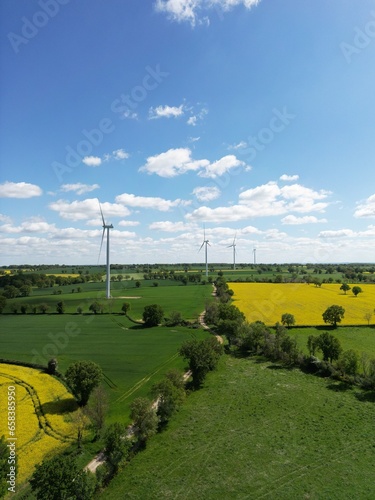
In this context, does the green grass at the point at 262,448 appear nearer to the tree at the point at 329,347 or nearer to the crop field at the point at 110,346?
the tree at the point at 329,347

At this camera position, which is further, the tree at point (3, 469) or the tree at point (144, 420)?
the tree at point (144, 420)

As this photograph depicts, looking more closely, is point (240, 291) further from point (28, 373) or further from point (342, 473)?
point (342, 473)

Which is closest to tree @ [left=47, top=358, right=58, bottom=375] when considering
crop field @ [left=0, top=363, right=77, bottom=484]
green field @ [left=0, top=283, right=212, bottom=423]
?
crop field @ [left=0, top=363, right=77, bottom=484]

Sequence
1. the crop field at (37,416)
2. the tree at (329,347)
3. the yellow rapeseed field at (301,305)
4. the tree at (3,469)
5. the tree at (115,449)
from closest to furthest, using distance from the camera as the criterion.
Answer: the tree at (3,469) → the tree at (115,449) → the crop field at (37,416) → the tree at (329,347) → the yellow rapeseed field at (301,305)

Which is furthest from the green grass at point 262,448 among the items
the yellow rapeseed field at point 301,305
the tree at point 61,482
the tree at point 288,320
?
the yellow rapeseed field at point 301,305

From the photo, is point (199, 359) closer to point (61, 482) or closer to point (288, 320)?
point (61, 482)

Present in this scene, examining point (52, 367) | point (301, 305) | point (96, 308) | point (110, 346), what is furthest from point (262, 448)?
point (96, 308)

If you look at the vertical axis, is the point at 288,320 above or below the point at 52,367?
above
